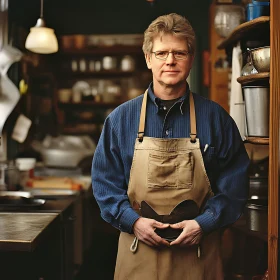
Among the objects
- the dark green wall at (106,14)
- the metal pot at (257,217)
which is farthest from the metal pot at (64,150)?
the metal pot at (257,217)

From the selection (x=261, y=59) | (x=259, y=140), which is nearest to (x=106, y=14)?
(x=261, y=59)

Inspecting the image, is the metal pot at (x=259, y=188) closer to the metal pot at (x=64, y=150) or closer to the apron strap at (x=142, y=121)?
the apron strap at (x=142, y=121)

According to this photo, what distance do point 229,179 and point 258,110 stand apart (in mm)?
592

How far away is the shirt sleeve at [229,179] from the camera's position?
232cm

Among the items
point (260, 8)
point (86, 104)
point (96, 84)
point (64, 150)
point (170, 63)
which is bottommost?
point (64, 150)

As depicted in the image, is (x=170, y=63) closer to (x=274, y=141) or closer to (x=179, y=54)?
(x=179, y=54)

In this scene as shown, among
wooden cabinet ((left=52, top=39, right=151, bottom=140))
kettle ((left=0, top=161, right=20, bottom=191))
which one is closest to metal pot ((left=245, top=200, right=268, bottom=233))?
kettle ((left=0, top=161, right=20, bottom=191))

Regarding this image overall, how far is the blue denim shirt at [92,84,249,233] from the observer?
2338 mm

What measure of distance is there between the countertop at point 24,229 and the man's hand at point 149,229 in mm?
496

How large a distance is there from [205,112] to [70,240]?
6.27 ft

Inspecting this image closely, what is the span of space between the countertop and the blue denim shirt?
357 mm

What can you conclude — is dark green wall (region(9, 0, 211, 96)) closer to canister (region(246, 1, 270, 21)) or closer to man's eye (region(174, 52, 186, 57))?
canister (region(246, 1, 270, 21))

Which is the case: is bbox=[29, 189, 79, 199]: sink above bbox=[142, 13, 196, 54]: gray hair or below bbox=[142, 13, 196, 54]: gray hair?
below

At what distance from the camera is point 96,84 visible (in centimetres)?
765
